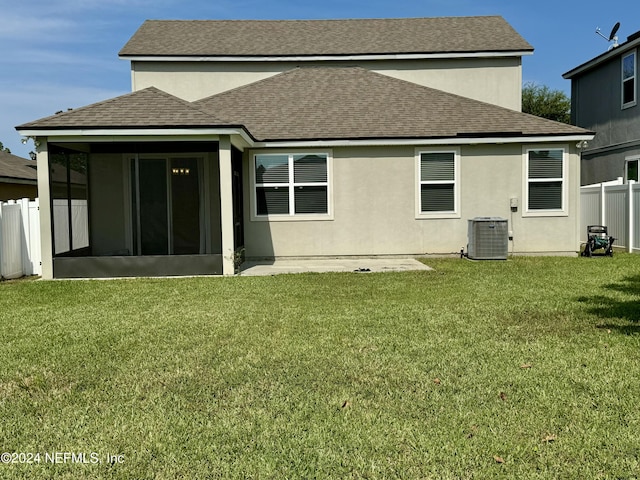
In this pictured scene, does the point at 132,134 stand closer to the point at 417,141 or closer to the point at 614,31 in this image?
the point at 417,141

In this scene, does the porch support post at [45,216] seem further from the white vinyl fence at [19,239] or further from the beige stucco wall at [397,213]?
the beige stucco wall at [397,213]

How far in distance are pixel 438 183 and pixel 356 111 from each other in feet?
10.2

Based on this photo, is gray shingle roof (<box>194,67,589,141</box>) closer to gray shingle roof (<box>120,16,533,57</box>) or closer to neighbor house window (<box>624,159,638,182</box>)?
gray shingle roof (<box>120,16,533,57</box>)

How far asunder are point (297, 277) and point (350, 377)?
19.7 feet

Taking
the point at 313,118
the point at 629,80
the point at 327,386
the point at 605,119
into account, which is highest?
the point at 629,80

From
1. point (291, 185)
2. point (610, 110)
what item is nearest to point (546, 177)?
point (291, 185)

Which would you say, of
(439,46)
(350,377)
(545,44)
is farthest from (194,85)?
(545,44)

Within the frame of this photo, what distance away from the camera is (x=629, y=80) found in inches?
713

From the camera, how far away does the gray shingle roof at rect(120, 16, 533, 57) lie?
57.1 ft

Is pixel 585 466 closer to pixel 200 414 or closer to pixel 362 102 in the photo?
pixel 200 414

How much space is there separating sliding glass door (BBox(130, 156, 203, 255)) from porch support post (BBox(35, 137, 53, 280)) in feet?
6.68

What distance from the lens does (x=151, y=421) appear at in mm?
3643

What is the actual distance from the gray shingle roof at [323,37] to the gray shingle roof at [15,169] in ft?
21.3

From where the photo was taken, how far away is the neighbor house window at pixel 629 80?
58.2 ft
